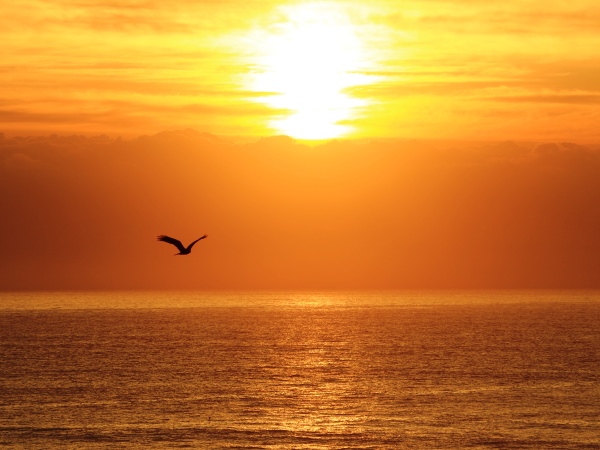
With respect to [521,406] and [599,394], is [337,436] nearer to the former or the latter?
[521,406]

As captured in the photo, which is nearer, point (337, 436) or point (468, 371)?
point (337, 436)

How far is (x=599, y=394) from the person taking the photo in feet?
333

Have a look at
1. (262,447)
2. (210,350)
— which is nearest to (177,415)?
(262,447)

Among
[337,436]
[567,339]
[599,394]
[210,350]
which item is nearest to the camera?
[337,436]

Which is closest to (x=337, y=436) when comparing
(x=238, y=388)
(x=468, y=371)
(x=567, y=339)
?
(x=238, y=388)

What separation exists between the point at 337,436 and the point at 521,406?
2305 centimetres

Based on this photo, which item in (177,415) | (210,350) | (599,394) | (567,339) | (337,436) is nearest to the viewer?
(337,436)

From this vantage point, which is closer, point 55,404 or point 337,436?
point 337,436

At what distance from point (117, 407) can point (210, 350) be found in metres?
69.1

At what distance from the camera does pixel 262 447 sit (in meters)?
74.4

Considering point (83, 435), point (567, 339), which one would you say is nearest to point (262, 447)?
point (83, 435)

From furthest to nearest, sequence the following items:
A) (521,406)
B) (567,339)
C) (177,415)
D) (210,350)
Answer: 1. (567,339)
2. (210,350)
3. (521,406)
4. (177,415)

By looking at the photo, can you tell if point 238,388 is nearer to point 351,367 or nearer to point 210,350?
point 351,367

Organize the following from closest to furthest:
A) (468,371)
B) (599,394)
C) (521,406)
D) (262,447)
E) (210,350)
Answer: (262,447) < (521,406) < (599,394) < (468,371) < (210,350)
